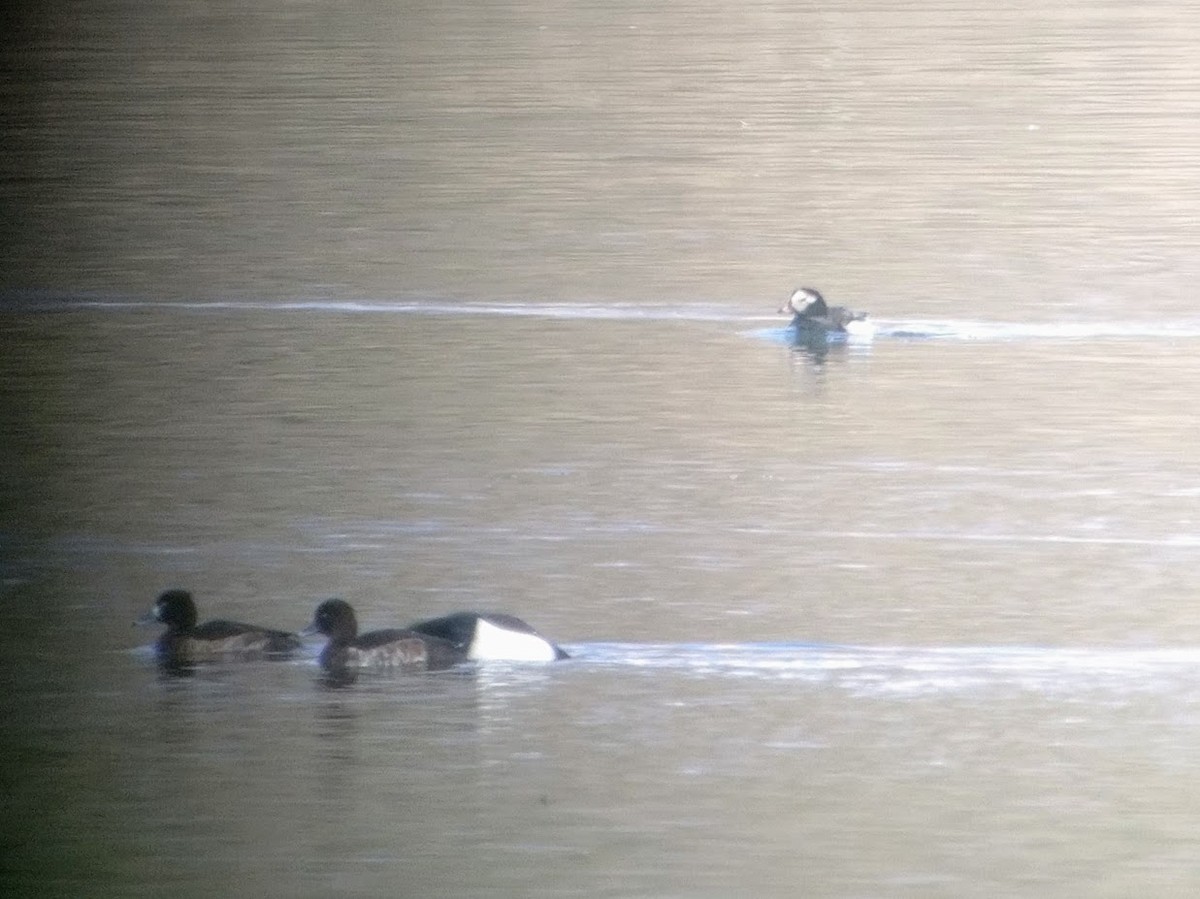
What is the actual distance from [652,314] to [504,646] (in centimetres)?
708

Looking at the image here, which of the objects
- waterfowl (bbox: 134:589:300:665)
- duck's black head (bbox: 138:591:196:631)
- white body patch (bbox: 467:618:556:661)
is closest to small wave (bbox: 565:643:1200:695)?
white body patch (bbox: 467:618:556:661)

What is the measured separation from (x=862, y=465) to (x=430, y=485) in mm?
1758

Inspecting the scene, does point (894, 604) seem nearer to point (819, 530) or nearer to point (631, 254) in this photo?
point (819, 530)

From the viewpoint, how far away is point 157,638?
31.3 ft

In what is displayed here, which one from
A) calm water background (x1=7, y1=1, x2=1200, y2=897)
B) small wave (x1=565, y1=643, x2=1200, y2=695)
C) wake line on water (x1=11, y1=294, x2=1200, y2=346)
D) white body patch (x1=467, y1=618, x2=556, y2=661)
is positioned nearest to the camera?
calm water background (x1=7, y1=1, x2=1200, y2=897)

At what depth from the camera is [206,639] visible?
9.24 m

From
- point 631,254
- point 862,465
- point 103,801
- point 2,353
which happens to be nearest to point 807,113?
point 631,254

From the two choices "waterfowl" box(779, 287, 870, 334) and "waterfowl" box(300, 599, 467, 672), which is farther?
"waterfowl" box(779, 287, 870, 334)

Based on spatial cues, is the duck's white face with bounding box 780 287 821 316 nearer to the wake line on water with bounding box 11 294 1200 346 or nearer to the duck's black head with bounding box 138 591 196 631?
the wake line on water with bounding box 11 294 1200 346

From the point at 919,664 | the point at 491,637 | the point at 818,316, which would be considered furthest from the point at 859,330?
the point at 491,637

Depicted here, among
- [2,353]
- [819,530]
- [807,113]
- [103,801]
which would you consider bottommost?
[103,801]

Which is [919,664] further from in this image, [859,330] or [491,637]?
[859,330]

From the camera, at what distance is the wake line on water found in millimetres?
15406

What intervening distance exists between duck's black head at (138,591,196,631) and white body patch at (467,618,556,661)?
895mm
